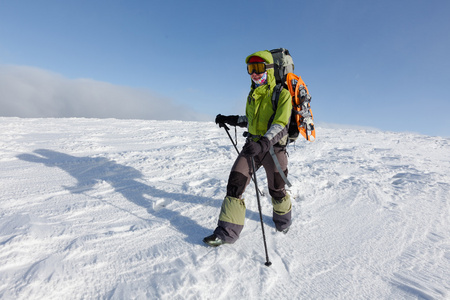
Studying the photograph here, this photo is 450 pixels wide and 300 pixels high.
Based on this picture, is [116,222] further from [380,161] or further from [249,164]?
[380,161]

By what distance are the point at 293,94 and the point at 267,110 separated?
36cm

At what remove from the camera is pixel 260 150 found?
249cm

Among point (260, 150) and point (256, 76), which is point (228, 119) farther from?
point (260, 150)

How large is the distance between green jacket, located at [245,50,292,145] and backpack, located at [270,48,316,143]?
80 mm

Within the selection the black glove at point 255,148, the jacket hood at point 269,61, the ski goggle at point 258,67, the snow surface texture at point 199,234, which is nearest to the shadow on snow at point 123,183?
the snow surface texture at point 199,234

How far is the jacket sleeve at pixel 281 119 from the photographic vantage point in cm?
263

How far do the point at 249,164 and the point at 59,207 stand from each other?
2722 mm

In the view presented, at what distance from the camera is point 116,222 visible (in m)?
3.07

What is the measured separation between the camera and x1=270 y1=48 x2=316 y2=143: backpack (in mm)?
2881

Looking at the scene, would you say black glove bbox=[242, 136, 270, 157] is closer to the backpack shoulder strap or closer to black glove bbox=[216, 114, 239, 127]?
the backpack shoulder strap

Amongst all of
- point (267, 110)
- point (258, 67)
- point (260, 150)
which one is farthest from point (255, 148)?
point (258, 67)

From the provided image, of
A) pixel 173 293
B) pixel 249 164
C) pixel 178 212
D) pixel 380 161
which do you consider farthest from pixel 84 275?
pixel 380 161

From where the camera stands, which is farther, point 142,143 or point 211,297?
point 142,143

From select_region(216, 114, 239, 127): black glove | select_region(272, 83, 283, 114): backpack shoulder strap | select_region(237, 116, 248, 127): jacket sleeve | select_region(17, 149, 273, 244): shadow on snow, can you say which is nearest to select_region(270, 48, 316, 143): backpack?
select_region(272, 83, 283, 114): backpack shoulder strap
